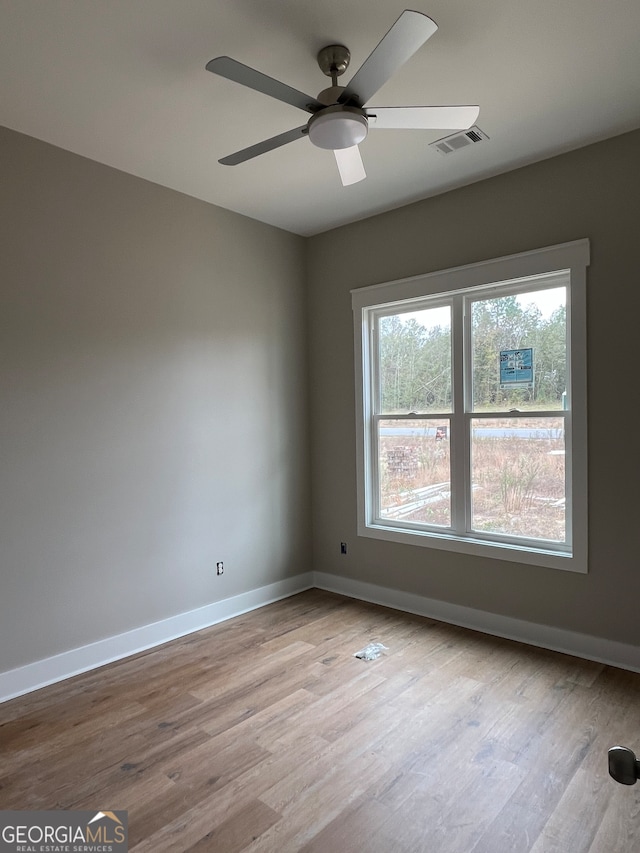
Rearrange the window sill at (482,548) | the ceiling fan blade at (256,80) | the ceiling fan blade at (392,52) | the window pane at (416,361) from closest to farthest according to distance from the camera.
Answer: the ceiling fan blade at (392,52), the ceiling fan blade at (256,80), the window sill at (482,548), the window pane at (416,361)

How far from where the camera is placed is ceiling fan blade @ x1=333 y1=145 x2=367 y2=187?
247 centimetres

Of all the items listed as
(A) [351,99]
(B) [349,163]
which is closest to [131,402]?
(B) [349,163]

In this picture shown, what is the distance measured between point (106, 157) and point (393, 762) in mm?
3480

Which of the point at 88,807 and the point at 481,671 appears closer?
the point at 88,807

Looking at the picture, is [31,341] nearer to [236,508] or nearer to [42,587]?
[42,587]

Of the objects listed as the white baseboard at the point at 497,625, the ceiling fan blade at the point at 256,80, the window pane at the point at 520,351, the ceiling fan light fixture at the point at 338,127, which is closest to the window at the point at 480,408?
the window pane at the point at 520,351

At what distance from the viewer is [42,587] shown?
116 inches

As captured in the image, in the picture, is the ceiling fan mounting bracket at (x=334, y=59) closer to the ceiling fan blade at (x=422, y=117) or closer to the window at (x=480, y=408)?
the ceiling fan blade at (x=422, y=117)

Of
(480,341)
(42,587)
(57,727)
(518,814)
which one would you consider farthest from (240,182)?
(518,814)

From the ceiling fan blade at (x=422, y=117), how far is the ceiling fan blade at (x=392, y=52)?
11 cm

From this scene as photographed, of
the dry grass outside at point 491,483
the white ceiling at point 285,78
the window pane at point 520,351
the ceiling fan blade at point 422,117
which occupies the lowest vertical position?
the dry grass outside at point 491,483

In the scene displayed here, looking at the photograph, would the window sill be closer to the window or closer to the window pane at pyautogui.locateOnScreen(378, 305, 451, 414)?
the window

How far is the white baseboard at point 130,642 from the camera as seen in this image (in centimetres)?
287

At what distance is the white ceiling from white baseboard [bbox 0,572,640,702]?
9.41 ft
